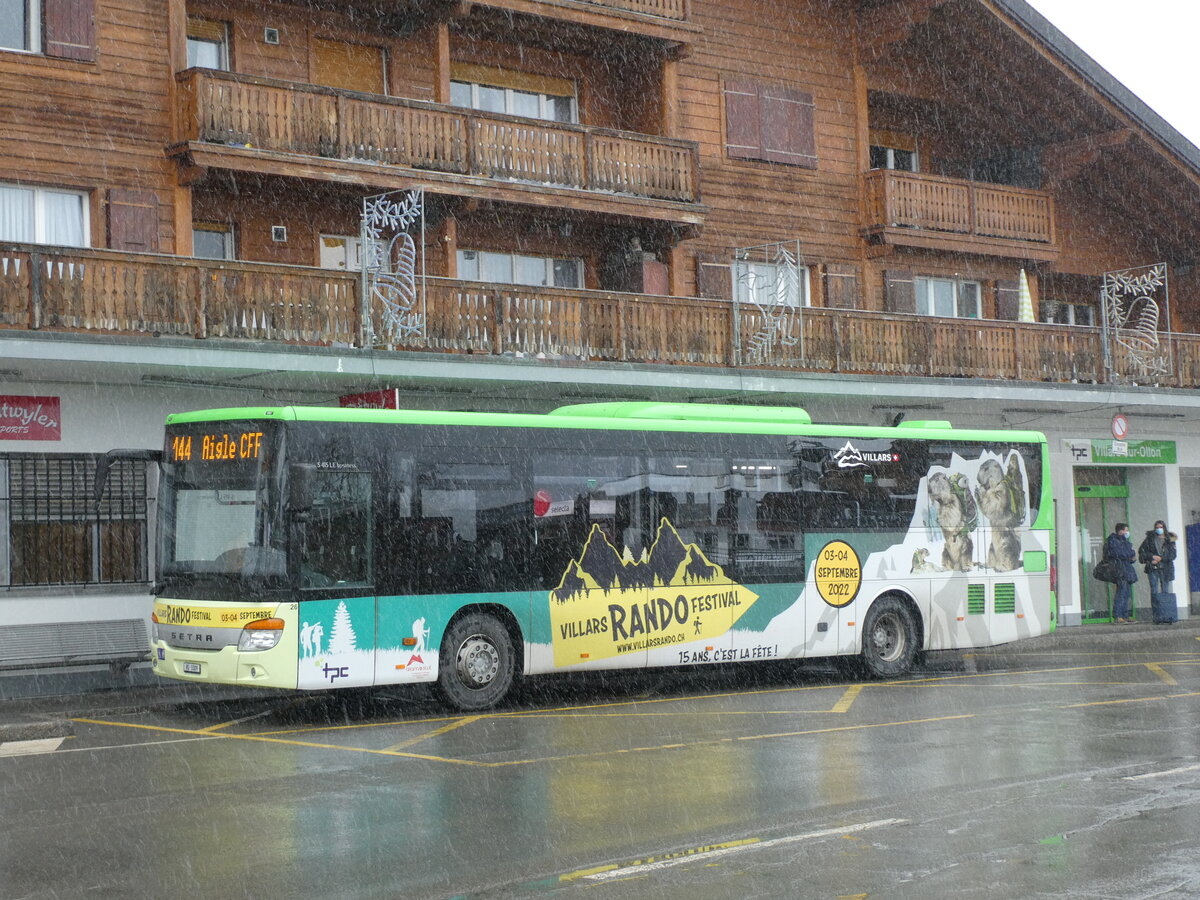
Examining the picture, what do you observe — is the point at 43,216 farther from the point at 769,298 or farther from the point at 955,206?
the point at 955,206

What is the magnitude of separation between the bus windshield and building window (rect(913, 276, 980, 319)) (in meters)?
18.2

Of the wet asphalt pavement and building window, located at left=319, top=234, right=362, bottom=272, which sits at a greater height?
building window, located at left=319, top=234, right=362, bottom=272

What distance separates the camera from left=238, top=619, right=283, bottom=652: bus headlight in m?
14.2

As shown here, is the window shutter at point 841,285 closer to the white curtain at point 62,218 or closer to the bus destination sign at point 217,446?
the white curtain at point 62,218

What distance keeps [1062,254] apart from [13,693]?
22902 millimetres

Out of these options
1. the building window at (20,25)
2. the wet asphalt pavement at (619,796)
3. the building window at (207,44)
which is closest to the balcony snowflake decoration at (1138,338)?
the wet asphalt pavement at (619,796)

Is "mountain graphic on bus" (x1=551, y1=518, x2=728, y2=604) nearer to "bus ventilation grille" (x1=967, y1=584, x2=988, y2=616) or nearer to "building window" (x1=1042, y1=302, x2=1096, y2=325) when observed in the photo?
"bus ventilation grille" (x1=967, y1=584, x2=988, y2=616)

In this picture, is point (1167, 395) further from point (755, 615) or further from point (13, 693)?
point (13, 693)

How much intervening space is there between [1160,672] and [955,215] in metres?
13.1

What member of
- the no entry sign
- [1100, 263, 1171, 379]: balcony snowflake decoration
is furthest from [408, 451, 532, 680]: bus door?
[1100, 263, 1171, 379]: balcony snowflake decoration

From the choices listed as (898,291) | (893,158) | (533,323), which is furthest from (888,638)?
(893,158)

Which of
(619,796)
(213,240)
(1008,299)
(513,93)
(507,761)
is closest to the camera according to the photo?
(619,796)

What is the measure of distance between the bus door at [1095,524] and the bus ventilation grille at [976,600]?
1051cm

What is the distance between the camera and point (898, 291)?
1152 inches
